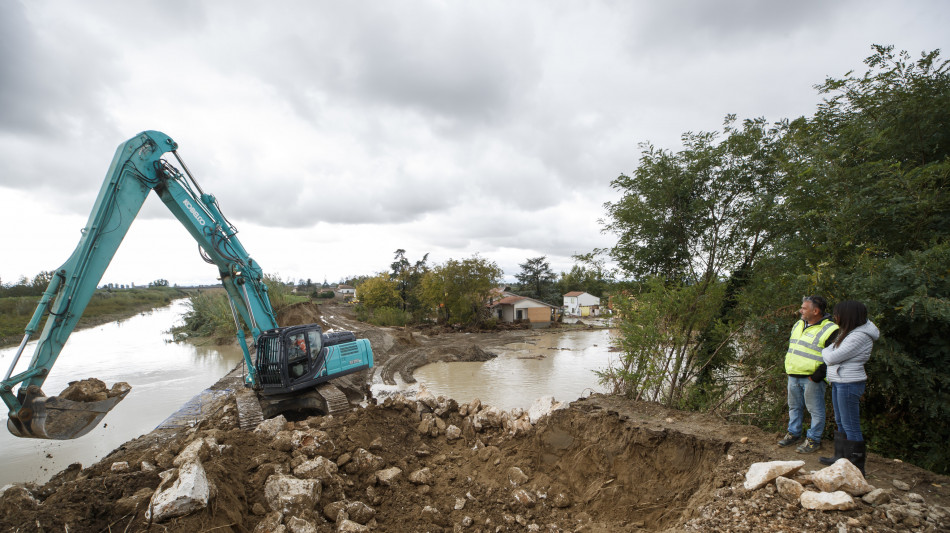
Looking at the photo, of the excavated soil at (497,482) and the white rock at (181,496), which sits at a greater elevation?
the white rock at (181,496)

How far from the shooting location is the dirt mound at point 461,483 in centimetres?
329

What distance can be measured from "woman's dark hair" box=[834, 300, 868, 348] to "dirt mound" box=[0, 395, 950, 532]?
1249mm

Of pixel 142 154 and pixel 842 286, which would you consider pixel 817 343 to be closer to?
pixel 842 286

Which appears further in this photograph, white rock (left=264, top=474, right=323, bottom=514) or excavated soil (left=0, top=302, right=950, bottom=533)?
white rock (left=264, top=474, right=323, bottom=514)

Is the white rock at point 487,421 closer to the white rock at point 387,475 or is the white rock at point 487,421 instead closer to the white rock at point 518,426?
the white rock at point 518,426

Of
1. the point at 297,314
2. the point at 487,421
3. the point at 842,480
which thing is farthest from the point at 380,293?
the point at 842,480

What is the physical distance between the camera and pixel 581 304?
5447cm

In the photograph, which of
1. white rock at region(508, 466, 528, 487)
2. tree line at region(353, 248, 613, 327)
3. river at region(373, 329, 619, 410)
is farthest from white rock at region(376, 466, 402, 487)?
tree line at region(353, 248, 613, 327)

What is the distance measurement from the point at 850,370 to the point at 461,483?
12.9 feet

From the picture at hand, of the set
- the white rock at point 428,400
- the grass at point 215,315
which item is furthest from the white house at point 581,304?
the white rock at point 428,400

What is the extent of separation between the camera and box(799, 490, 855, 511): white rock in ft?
9.29

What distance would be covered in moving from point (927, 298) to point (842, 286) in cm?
87

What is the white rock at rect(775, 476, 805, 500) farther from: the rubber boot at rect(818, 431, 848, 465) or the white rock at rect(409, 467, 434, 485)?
the white rock at rect(409, 467, 434, 485)

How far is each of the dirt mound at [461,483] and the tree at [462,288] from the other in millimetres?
27688
